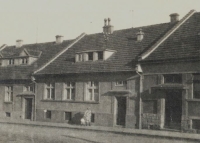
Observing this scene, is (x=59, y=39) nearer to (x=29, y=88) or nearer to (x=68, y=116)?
(x=29, y=88)

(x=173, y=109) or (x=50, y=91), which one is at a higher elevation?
(x=50, y=91)

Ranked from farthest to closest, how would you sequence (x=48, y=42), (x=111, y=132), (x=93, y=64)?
(x=48, y=42) → (x=93, y=64) → (x=111, y=132)

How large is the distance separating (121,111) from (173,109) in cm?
431

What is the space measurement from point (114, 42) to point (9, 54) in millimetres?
14463

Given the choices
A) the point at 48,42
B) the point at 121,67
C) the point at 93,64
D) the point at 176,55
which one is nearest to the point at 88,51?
the point at 93,64

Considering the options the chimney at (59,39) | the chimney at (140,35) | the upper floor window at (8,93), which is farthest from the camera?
the chimney at (59,39)

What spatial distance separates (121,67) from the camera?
23.5 meters

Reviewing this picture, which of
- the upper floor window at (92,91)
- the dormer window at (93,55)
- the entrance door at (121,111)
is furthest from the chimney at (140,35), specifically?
the entrance door at (121,111)

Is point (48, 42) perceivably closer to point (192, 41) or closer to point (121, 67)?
point (121, 67)

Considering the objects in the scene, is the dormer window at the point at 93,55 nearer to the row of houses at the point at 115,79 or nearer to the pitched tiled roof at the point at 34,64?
the row of houses at the point at 115,79

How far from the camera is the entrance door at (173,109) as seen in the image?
20734mm

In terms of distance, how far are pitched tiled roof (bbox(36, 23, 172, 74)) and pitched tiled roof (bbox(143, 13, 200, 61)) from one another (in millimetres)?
1703

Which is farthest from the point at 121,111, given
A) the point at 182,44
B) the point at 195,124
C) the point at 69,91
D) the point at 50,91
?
the point at 50,91

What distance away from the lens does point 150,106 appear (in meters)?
21.9
